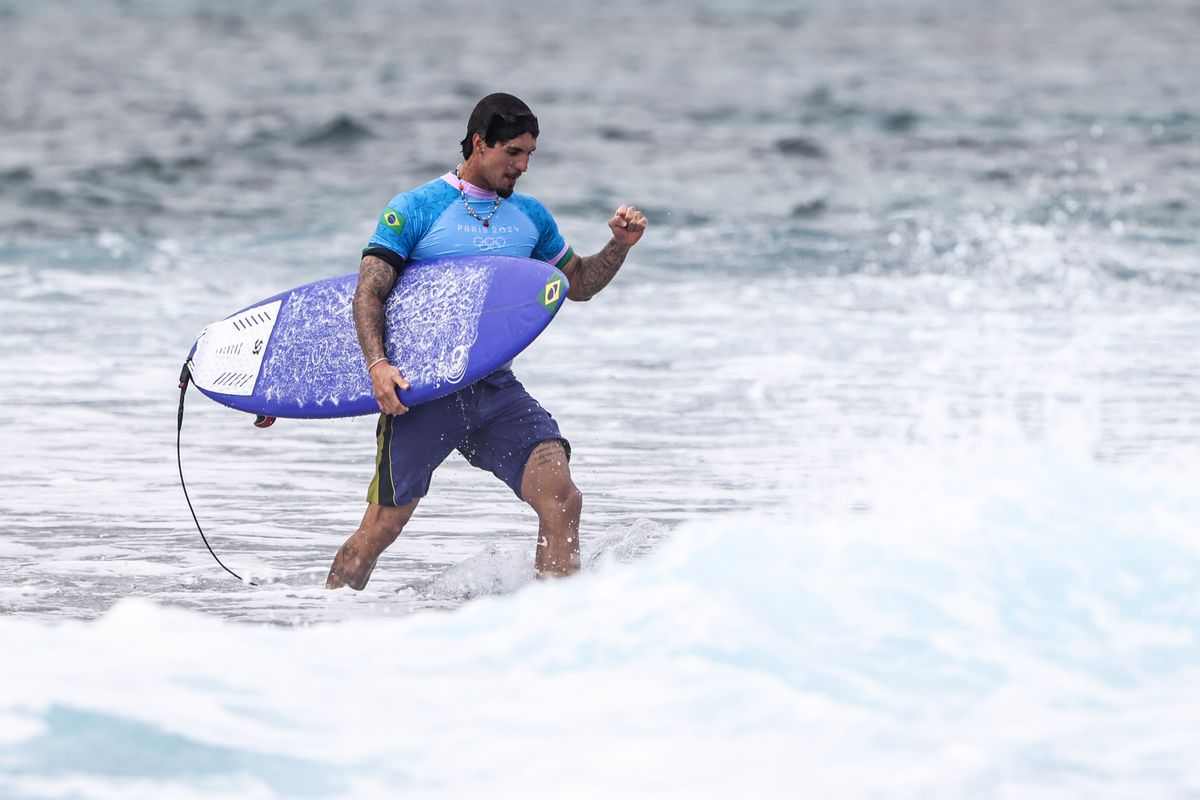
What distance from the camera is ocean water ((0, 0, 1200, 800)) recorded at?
13.1 feet

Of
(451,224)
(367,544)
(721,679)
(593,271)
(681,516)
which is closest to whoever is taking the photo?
(721,679)

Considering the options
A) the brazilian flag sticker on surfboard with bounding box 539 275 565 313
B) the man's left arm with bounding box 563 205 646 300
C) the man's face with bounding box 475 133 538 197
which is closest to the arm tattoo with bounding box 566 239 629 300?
the man's left arm with bounding box 563 205 646 300

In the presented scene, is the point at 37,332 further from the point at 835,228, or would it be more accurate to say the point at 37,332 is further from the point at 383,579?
the point at 835,228

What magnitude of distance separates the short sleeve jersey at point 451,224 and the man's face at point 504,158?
101 millimetres

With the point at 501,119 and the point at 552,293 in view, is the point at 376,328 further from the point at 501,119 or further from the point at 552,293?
the point at 501,119

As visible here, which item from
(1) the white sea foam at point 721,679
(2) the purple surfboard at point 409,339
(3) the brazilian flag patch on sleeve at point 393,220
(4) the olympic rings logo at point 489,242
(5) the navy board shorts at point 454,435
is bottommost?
(1) the white sea foam at point 721,679

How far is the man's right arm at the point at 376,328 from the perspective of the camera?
195 inches

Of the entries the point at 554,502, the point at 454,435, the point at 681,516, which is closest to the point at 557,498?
the point at 554,502

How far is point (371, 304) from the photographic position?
5027mm

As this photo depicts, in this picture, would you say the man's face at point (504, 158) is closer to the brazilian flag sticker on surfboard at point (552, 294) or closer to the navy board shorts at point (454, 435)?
the brazilian flag sticker on surfboard at point (552, 294)

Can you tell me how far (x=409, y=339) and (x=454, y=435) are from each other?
0.32m

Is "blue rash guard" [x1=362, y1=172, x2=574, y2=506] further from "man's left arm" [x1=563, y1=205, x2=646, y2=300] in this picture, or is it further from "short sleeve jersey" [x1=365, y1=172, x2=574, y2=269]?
"man's left arm" [x1=563, y1=205, x2=646, y2=300]

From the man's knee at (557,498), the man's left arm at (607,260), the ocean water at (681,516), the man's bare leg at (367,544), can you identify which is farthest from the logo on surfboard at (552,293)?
the ocean water at (681,516)

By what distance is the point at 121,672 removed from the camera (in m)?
4.27
